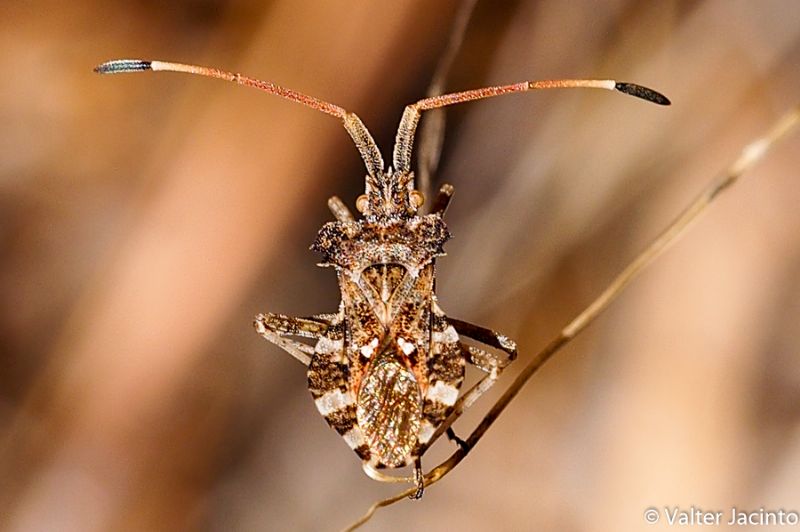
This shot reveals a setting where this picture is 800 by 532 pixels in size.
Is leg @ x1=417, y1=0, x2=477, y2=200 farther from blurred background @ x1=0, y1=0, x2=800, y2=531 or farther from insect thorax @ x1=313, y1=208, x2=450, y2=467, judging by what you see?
insect thorax @ x1=313, y1=208, x2=450, y2=467

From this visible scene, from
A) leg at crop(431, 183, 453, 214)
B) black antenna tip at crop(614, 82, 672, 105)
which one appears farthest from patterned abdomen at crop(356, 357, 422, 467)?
black antenna tip at crop(614, 82, 672, 105)

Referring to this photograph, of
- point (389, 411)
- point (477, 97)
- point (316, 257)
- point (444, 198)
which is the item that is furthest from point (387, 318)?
point (316, 257)

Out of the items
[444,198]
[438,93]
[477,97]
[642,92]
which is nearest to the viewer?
[642,92]

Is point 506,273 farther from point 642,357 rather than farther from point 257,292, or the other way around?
point 257,292

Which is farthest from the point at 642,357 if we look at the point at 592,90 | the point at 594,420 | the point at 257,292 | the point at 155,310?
the point at 155,310

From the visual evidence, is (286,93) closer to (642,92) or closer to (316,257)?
(642,92)

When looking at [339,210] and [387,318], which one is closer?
[387,318]

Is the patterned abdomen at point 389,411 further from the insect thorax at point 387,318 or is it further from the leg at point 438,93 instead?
the leg at point 438,93
